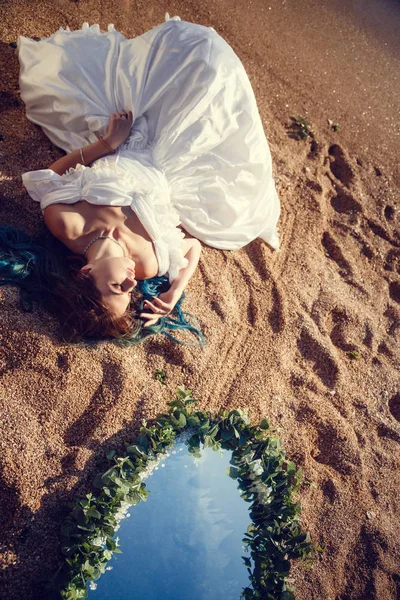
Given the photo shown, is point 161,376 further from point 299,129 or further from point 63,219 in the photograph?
point 299,129

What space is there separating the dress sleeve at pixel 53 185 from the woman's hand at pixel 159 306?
901 mm

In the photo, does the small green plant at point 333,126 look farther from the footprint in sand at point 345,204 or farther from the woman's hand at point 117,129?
the woman's hand at point 117,129

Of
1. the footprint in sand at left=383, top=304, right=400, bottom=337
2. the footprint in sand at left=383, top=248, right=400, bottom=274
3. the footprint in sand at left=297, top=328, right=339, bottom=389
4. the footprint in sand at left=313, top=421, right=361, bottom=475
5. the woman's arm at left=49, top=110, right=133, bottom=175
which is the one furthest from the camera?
the footprint in sand at left=383, top=248, right=400, bottom=274

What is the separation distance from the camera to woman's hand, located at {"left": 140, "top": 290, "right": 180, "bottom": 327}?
3748mm

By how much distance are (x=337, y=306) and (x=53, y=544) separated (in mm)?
2901

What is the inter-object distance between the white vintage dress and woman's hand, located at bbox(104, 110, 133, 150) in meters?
0.07

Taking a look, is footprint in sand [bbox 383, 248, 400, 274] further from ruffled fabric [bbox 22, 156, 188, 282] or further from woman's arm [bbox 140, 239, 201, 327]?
ruffled fabric [bbox 22, 156, 188, 282]

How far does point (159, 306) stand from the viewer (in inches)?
150

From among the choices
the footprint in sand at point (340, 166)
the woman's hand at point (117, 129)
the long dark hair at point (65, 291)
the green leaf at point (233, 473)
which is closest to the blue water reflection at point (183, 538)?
the green leaf at point (233, 473)

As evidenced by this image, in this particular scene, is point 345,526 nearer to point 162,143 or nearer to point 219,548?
point 219,548

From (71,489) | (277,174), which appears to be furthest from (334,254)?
(71,489)

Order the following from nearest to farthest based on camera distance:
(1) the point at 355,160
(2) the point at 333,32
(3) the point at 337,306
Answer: (3) the point at 337,306, (1) the point at 355,160, (2) the point at 333,32

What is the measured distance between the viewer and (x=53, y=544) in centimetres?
311

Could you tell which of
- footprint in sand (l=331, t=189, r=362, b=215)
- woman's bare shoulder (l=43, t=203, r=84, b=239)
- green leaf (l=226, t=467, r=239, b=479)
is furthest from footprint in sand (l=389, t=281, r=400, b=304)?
woman's bare shoulder (l=43, t=203, r=84, b=239)
